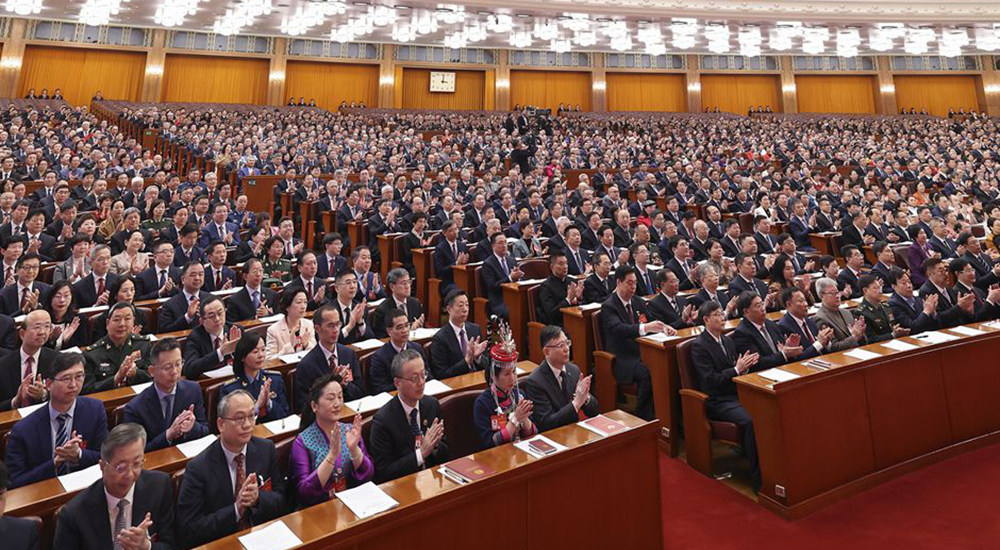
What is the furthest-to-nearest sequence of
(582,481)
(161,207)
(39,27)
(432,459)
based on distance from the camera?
(39,27) < (161,207) < (432,459) < (582,481)

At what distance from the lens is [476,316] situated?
4.41m

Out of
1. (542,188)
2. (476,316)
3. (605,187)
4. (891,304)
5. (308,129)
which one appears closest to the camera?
(891,304)

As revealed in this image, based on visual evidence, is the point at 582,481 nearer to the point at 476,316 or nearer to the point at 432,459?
the point at 432,459

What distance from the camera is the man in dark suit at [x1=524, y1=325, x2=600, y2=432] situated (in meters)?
2.19

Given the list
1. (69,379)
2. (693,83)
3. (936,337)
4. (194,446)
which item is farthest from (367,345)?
(693,83)

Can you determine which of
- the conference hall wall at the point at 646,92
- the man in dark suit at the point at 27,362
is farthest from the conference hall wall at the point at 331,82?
the man in dark suit at the point at 27,362

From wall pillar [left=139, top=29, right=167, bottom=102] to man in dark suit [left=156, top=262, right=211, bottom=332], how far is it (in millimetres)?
16356

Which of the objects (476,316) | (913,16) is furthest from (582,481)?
(913,16)

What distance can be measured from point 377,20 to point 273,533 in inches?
586

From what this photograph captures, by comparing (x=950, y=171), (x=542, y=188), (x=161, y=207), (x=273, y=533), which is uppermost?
(x=950, y=171)

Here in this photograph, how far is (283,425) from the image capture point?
82.2 inches

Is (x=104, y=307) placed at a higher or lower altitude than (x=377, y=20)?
lower

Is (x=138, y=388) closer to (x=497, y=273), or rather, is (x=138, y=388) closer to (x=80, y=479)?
(x=80, y=479)

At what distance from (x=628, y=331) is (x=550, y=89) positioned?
1814 centimetres
